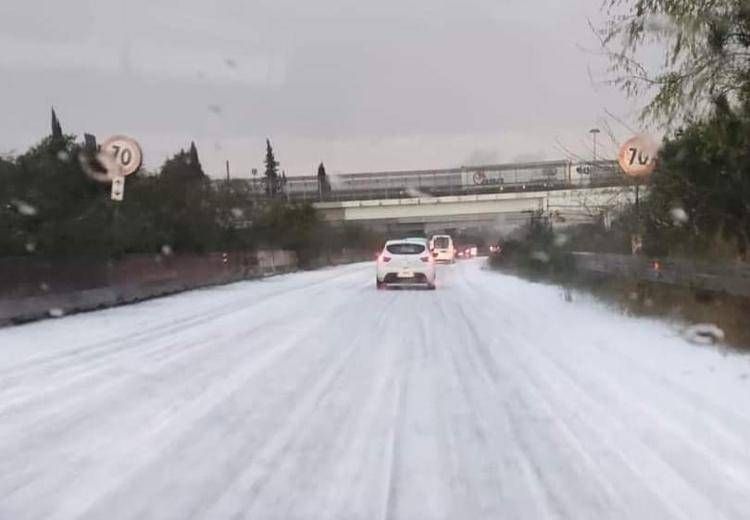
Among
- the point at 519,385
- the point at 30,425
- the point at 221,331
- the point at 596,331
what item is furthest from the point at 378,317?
the point at 30,425

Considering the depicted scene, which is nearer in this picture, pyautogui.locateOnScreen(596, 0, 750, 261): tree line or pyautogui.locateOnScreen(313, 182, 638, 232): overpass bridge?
pyautogui.locateOnScreen(596, 0, 750, 261): tree line

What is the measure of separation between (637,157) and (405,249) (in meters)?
11.2

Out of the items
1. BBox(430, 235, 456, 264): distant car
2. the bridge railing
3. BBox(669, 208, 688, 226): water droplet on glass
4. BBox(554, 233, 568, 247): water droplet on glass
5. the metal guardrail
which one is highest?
the bridge railing

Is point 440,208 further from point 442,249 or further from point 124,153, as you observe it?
point 124,153

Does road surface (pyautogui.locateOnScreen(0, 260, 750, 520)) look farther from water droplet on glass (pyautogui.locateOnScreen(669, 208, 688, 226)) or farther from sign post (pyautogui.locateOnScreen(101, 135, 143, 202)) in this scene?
sign post (pyautogui.locateOnScreen(101, 135, 143, 202))

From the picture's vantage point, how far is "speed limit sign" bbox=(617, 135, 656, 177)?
66.8 feet

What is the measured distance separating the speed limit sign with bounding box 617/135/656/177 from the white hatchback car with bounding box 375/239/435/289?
10480 mm

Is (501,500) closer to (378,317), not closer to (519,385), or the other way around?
(519,385)

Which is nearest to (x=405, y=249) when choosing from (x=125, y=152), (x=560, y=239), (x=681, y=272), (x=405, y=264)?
(x=405, y=264)

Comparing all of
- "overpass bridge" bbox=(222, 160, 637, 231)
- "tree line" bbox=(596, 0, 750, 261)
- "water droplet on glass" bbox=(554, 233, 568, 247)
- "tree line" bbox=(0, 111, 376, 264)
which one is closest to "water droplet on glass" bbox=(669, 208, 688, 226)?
"tree line" bbox=(596, 0, 750, 261)

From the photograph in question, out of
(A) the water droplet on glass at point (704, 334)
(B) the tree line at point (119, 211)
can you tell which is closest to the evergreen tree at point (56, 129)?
(B) the tree line at point (119, 211)

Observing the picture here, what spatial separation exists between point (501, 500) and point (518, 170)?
214ft

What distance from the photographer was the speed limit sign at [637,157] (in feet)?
66.8

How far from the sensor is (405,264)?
3052 centimetres
